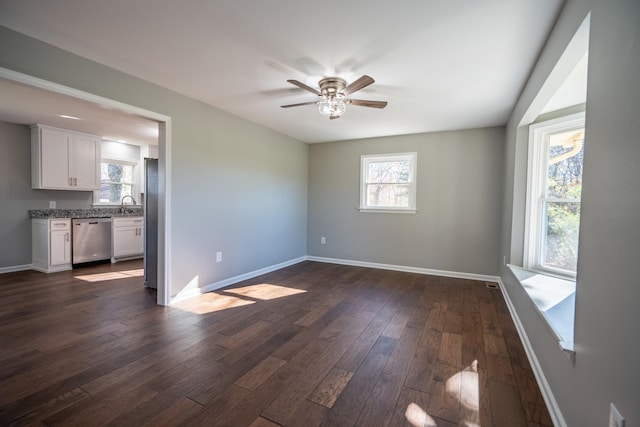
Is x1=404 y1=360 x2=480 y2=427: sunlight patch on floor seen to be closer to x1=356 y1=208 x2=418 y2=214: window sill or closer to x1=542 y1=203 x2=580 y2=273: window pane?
x1=542 y1=203 x2=580 y2=273: window pane

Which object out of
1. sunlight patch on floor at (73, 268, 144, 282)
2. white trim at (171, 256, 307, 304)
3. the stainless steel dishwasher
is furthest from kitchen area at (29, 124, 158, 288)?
white trim at (171, 256, 307, 304)

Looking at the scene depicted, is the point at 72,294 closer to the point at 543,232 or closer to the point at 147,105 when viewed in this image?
the point at 147,105

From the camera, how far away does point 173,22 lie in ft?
6.48

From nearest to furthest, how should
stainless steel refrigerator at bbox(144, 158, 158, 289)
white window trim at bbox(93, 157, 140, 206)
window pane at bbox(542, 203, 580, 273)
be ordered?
window pane at bbox(542, 203, 580, 273) < stainless steel refrigerator at bbox(144, 158, 158, 289) < white window trim at bbox(93, 157, 140, 206)

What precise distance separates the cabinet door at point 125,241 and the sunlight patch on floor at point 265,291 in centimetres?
321

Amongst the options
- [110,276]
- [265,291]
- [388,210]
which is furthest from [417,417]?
[110,276]

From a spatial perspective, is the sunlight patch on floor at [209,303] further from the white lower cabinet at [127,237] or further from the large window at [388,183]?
the white lower cabinet at [127,237]

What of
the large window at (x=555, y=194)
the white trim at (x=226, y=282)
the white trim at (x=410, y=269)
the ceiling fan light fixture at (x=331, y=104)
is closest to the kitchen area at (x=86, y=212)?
the white trim at (x=226, y=282)

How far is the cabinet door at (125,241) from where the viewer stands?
5.52m

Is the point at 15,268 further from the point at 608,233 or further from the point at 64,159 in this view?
the point at 608,233

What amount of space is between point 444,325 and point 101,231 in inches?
235

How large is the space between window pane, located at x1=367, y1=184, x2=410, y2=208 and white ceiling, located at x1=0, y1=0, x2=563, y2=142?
193 centimetres

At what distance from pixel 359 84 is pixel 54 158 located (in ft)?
17.6

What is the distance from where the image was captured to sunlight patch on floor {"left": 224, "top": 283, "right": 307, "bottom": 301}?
358 centimetres
